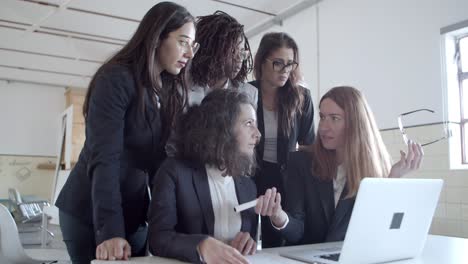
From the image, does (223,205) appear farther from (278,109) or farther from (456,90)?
(456,90)

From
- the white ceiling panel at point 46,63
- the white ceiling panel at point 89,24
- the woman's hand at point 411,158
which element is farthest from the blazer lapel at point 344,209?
the white ceiling panel at point 46,63

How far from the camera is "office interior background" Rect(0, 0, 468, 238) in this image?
285cm

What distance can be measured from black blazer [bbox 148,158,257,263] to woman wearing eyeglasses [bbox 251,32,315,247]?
1.55 feet

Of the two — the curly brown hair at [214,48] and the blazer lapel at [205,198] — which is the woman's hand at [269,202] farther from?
the curly brown hair at [214,48]

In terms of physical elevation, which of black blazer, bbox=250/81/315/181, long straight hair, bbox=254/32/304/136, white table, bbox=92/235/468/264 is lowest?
white table, bbox=92/235/468/264

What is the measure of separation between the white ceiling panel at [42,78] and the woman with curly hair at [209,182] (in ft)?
20.0

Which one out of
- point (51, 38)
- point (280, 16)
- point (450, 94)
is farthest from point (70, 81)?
point (450, 94)

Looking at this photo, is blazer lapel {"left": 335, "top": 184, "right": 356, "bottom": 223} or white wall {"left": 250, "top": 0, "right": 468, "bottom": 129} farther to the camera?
white wall {"left": 250, "top": 0, "right": 468, "bottom": 129}

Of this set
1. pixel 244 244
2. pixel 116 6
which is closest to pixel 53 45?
pixel 116 6

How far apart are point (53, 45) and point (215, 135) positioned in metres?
4.66

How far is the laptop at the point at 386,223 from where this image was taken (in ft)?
2.98

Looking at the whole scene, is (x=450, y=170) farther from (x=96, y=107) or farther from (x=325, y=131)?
(x=96, y=107)

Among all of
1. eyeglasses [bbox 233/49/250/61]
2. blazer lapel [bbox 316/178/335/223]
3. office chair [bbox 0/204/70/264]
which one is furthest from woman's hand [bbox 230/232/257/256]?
office chair [bbox 0/204/70/264]

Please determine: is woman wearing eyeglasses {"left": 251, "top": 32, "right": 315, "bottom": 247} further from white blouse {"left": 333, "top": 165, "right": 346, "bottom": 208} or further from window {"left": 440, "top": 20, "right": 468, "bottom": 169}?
window {"left": 440, "top": 20, "right": 468, "bottom": 169}
